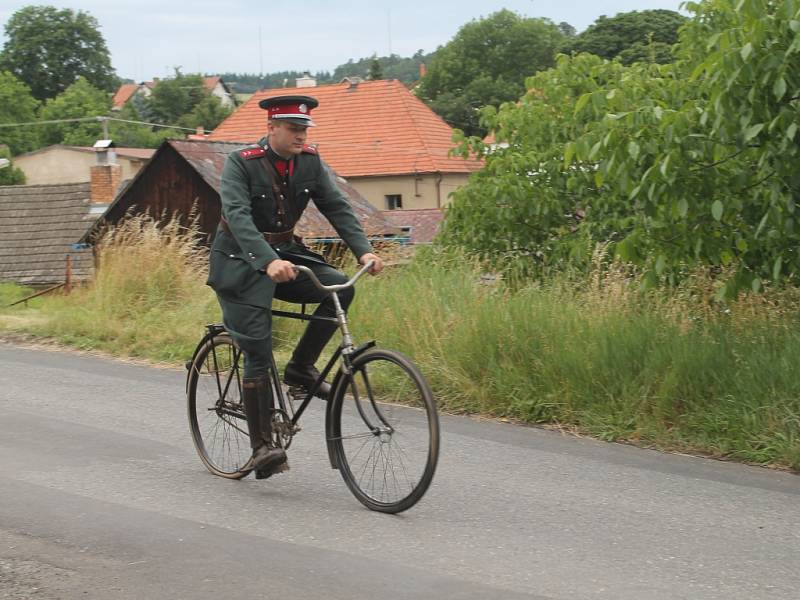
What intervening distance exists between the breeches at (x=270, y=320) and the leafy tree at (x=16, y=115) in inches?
3702

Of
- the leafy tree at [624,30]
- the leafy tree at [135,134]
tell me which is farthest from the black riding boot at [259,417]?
the leafy tree at [135,134]

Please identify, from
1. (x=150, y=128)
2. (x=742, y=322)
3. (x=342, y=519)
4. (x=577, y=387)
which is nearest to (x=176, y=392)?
(x=577, y=387)

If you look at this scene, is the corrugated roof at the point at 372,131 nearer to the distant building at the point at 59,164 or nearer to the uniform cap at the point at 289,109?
the distant building at the point at 59,164

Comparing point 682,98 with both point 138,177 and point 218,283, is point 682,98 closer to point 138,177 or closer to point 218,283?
point 218,283

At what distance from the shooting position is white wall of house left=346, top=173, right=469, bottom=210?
201ft

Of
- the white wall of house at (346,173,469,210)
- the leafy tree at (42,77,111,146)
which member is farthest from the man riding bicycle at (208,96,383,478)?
the leafy tree at (42,77,111,146)

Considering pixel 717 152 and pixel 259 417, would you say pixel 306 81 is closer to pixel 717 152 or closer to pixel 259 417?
pixel 717 152

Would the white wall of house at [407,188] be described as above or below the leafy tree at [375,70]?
below

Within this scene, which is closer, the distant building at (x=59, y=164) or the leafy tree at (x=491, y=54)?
the distant building at (x=59, y=164)

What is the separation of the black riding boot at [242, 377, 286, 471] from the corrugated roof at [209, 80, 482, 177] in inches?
2195

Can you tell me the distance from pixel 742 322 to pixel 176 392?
168 inches

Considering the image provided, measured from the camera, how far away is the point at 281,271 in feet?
18.2

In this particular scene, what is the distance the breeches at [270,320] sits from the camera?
236 inches

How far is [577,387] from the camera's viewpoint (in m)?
7.94
